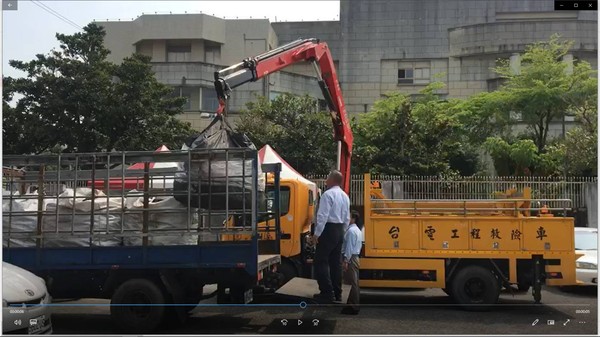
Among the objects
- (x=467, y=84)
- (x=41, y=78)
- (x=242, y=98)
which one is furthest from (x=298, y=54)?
(x=467, y=84)

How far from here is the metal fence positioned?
8398 millimetres

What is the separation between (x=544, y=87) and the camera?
16.3 metres

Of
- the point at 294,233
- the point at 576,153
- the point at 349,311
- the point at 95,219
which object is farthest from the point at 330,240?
the point at 576,153

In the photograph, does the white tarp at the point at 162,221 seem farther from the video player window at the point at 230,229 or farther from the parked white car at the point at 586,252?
the parked white car at the point at 586,252

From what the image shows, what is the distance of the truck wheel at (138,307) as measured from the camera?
5.30 metres

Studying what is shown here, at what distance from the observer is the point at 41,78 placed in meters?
6.42

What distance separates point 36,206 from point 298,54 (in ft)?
16.0

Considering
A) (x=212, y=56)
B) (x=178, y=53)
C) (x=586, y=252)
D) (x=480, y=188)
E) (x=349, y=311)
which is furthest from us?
(x=212, y=56)

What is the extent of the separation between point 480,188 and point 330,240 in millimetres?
5712

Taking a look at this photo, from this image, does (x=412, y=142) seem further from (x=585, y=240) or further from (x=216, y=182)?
(x=216, y=182)

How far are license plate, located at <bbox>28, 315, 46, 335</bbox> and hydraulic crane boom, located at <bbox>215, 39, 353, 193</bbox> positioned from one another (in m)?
3.32

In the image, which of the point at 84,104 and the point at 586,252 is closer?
the point at 586,252

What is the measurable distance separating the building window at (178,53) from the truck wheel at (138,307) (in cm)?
966

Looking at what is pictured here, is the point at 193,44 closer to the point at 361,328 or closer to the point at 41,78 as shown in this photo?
the point at 41,78
